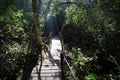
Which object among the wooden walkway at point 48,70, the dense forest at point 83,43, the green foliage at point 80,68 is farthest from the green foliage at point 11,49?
the green foliage at point 80,68

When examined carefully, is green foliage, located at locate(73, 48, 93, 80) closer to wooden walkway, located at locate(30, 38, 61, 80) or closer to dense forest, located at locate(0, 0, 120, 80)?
dense forest, located at locate(0, 0, 120, 80)

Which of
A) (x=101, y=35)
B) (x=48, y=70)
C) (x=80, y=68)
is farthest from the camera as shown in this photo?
(x=101, y=35)

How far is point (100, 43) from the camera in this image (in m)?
12.6

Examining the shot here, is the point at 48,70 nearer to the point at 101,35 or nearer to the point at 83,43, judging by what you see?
the point at 101,35

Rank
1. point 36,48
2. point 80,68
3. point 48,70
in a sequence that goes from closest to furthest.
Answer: point 80,68 < point 48,70 < point 36,48

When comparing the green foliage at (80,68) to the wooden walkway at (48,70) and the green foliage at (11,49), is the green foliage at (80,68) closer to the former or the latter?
the wooden walkway at (48,70)

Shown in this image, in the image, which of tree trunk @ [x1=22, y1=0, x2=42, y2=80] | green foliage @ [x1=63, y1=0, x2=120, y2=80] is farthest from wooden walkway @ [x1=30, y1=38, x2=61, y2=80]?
green foliage @ [x1=63, y1=0, x2=120, y2=80]

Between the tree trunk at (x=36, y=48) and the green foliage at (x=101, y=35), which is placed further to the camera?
the green foliage at (x=101, y=35)

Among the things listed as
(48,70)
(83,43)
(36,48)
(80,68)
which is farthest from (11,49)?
(83,43)

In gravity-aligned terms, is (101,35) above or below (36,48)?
above

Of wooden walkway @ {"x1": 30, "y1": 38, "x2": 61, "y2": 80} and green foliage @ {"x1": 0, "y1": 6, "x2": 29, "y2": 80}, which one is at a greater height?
green foliage @ {"x1": 0, "y1": 6, "x2": 29, "y2": 80}

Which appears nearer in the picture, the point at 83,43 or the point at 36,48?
the point at 36,48

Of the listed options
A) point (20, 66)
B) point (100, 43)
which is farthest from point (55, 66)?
point (100, 43)

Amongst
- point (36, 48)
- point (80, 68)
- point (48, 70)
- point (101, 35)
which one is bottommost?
point (48, 70)
